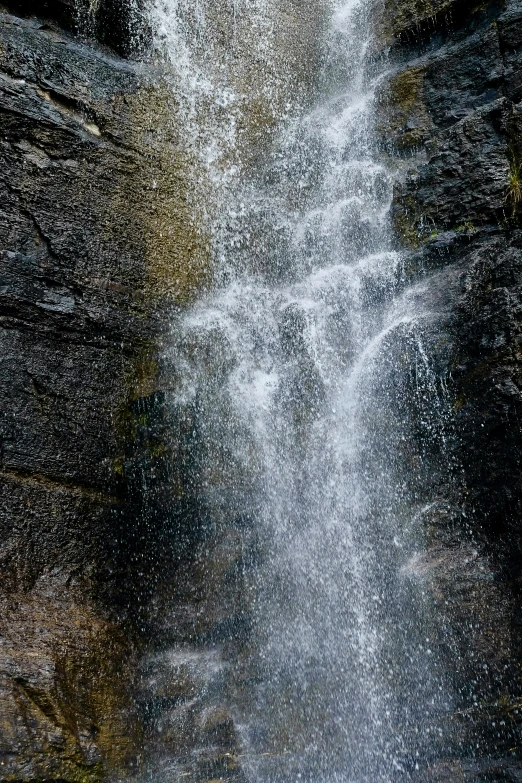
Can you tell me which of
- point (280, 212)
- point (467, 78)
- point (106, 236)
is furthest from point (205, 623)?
point (467, 78)

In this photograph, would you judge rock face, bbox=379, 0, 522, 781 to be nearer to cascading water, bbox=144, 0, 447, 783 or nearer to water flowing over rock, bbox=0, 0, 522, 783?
water flowing over rock, bbox=0, 0, 522, 783

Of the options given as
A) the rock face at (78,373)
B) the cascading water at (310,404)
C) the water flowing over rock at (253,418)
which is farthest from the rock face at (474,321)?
the rock face at (78,373)

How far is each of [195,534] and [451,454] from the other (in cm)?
217

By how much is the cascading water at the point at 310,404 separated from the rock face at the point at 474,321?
20 cm

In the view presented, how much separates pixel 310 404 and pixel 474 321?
1.55 m

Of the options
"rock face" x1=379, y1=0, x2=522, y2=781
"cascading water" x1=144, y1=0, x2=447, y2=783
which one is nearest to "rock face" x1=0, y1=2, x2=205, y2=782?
"cascading water" x1=144, y1=0, x2=447, y2=783

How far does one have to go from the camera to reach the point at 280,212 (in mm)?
7777

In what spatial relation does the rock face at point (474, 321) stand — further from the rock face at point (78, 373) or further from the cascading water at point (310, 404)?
the rock face at point (78, 373)

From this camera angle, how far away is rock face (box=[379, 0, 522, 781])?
200 inches

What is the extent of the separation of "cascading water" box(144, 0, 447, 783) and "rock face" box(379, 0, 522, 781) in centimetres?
20

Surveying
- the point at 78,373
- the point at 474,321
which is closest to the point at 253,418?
the point at 78,373

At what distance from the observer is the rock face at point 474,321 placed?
5.07 metres

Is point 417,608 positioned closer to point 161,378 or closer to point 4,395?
point 161,378

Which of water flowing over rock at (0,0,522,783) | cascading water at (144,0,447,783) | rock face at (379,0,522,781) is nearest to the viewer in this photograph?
rock face at (379,0,522,781)
